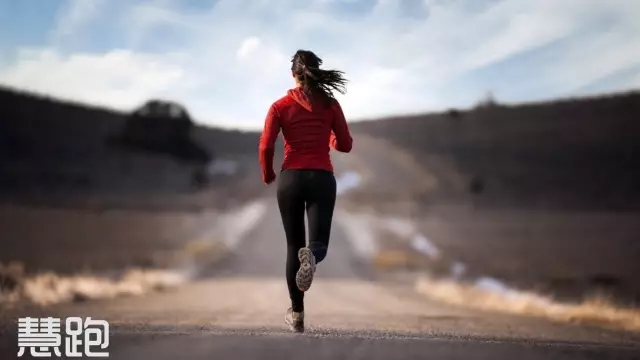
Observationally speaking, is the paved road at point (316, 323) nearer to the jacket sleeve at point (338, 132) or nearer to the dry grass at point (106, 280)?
the dry grass at point (106, 280)

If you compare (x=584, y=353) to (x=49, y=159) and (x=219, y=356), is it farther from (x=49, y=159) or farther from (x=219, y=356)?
(x=49, y=159)

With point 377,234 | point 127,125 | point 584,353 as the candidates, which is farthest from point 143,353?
point 377,234

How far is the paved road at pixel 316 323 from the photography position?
93.9 inches

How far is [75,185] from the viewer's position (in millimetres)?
5664

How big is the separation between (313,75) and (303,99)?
9cm

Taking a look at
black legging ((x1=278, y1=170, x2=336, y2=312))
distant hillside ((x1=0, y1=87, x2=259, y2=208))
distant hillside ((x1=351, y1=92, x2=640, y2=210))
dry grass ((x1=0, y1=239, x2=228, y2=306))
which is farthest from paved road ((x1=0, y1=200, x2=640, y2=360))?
distant hillside ((x1=351, y1=92, x2=640, y2=210))

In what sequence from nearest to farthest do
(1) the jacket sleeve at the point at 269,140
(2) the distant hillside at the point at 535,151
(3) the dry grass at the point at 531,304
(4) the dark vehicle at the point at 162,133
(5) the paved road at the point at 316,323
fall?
1. (5) the paved road at the point at 316,323
2. (1) the jacket sleeve at the point at 269,140
3. (3) the dry grass at the point at 531,304
4. (4) the dark vehicle at the point at 162,133
5. (2) the distant hillside at the point at 535,151

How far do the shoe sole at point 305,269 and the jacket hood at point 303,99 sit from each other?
502mm

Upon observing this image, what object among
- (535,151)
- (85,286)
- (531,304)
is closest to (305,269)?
(85,286)

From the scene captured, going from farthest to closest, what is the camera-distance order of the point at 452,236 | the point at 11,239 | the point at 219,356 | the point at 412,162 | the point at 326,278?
1. the point at 412,162
2. the point at 452,236
3. the point at 326,278
4. the point at 11,239
5. the point at 219,356

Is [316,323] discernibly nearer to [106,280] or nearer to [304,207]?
[304,207]

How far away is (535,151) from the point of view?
6797mm

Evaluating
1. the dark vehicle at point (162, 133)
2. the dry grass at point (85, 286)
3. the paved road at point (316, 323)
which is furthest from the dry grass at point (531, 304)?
the dark vehicle at point (162, 133)

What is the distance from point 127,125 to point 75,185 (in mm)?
614
